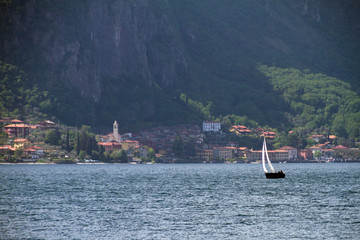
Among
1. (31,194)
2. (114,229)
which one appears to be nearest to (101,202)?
(31,194)

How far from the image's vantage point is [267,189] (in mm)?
105438

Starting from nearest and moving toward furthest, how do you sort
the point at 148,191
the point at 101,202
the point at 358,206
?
the point at 358,206 < the point at 101,202 < the point at 148,191

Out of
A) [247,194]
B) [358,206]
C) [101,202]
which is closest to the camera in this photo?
[358,206]

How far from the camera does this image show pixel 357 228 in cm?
6397

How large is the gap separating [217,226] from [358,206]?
69.7 feet

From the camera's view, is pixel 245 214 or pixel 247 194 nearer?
pixel 245 214

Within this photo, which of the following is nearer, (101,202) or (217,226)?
(217,226)

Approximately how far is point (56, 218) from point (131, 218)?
23.2ft

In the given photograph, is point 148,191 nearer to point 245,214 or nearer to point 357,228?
point 245,214

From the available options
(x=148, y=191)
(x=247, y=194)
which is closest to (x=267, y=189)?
(x=247, y=194)

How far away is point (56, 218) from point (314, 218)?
24.3 metres

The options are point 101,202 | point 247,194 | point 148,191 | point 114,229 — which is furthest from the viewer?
point 148,191

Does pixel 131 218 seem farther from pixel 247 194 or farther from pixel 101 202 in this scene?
pixel 247 194

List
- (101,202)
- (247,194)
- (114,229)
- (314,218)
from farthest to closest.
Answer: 1. (247,194)
2. (101,202)
3. (314,218)
4. (114,229)
